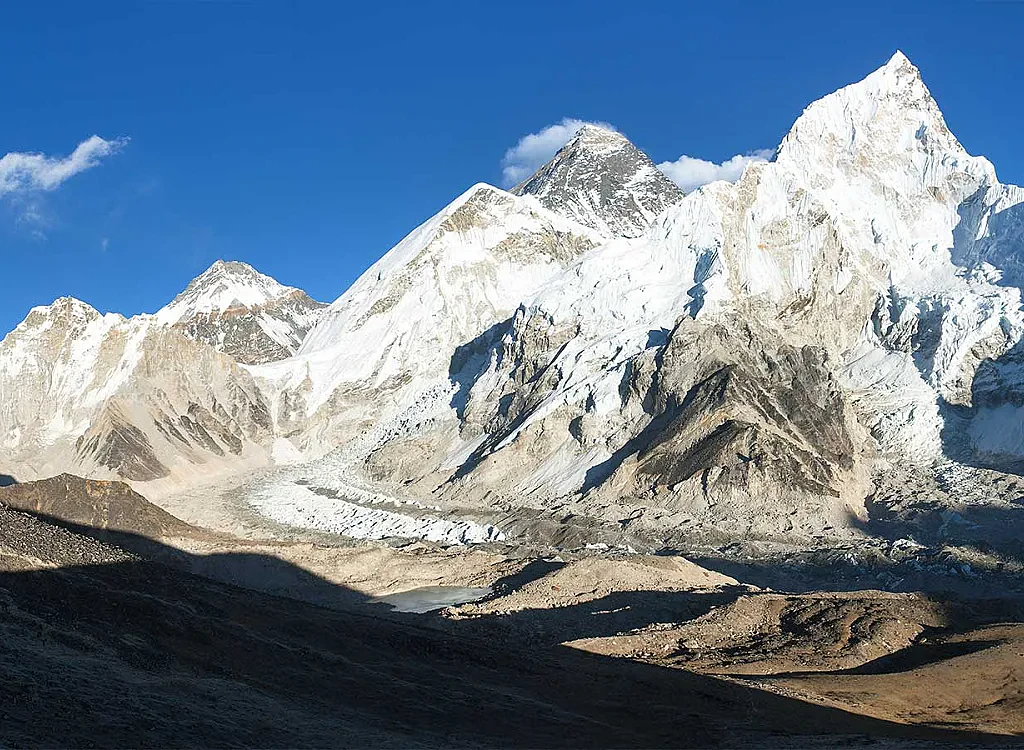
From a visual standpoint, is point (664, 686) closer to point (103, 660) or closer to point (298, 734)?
point (298, 734)

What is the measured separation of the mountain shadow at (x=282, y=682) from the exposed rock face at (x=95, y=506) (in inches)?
748

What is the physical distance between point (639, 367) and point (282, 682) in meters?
69.5

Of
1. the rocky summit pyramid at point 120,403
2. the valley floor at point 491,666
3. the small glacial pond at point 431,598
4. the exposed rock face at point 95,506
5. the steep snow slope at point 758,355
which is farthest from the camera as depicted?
the rocky summit pyramid at point 120,403

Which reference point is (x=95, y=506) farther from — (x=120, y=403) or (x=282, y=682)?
(x=120, y=403)

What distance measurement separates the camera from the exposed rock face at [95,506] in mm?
44875

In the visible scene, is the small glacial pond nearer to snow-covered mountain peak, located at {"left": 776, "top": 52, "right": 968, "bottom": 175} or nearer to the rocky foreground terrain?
the rocky foreground terrain

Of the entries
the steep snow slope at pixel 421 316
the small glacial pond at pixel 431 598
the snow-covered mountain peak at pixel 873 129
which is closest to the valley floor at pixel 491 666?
the small glacial pond at pixel 431 598

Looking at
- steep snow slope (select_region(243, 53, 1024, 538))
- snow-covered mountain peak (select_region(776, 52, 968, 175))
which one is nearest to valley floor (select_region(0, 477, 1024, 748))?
steep snow slope (select_region(243, 53, 1024, 538))

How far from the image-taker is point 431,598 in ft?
134

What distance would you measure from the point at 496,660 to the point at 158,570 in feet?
33.1

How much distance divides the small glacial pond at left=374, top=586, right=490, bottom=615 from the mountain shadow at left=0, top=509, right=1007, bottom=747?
481 inches

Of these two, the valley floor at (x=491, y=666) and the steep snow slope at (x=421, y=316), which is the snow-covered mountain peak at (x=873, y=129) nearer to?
the steep snow slope at (x=421, y=316)

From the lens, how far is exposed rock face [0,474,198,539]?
44.9 metres

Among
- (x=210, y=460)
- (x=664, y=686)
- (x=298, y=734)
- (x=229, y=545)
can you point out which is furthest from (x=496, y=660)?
(x=210, y=460)
